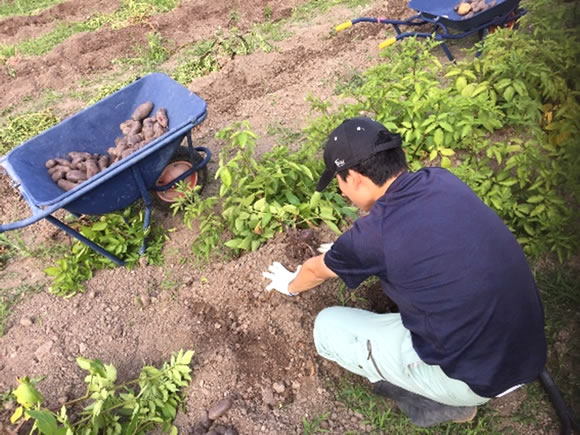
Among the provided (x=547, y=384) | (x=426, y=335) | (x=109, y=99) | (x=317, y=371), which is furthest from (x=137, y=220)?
(x=547, y=384)

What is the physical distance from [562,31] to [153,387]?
3834mm

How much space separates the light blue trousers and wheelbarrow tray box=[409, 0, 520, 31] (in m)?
3.74

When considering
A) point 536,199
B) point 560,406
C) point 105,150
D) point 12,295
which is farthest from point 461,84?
point 12,295

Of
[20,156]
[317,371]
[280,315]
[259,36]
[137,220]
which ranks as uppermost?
[20,156]

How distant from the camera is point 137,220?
3.72 m

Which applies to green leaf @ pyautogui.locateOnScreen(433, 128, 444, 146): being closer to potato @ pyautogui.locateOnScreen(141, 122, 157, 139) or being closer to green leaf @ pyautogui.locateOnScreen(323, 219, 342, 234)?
green leaf @ pyautogui.locateOnScreen(323, 219, 342, 234)

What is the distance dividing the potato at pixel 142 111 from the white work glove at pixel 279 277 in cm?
196

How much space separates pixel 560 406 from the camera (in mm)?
2258

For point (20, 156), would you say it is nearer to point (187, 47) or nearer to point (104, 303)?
point (104, 303)

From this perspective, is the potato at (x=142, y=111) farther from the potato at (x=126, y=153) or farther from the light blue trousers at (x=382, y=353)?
the light blue trousers at (x=382, y=353)

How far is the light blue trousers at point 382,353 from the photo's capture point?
2073 mm

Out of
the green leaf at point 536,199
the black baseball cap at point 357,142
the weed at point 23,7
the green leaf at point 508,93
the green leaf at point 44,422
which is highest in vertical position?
the weed at point 23,7

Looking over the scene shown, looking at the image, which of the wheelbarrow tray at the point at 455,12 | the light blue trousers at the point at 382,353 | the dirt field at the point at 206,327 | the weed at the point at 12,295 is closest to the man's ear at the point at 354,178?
the light blue trousers at the point at 382,353

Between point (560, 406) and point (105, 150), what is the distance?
3.76 m
